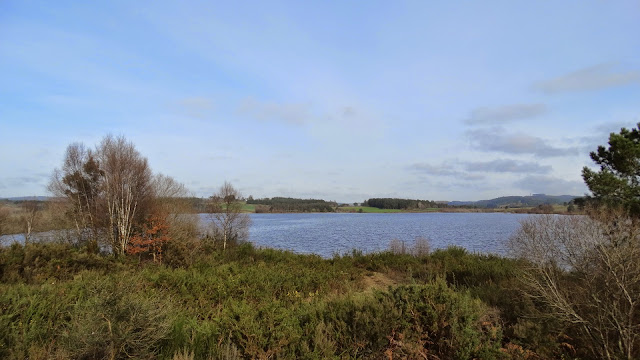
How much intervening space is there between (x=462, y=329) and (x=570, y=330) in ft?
7.49

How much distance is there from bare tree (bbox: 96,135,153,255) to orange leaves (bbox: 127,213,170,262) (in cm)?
95

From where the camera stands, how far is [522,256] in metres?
7.59

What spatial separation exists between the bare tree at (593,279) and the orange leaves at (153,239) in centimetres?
1516

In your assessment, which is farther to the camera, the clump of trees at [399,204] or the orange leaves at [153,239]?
the clump of trees at [399,204]

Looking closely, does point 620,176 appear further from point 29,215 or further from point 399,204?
point 399,204

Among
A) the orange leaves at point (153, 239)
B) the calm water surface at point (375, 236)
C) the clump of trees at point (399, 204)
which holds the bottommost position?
the calm water surface at point (375, 236)

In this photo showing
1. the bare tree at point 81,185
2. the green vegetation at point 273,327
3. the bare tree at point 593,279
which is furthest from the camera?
the bare tree at point 81,185

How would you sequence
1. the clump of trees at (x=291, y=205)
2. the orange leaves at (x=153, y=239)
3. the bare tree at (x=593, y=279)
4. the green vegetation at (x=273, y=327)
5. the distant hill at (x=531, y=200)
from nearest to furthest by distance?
the green vegetation at (x=273, y=327) < the bare tree at (x=593, y=279) < the orange leaves at (x=153, y=239) < the distant hill at (x=531, y=200) < the clump of trees at (x=291, y=205)

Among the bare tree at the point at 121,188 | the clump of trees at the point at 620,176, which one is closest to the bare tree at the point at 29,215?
the bare tree at the point at 121,188

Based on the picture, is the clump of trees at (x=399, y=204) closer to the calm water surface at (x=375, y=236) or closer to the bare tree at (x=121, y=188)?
the calm water surface at (x=375, y=236)

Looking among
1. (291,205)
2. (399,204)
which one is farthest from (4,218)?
(399,204)

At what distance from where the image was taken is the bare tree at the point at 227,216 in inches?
971

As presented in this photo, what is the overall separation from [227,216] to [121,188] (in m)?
7.41

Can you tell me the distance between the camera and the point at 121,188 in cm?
1909
